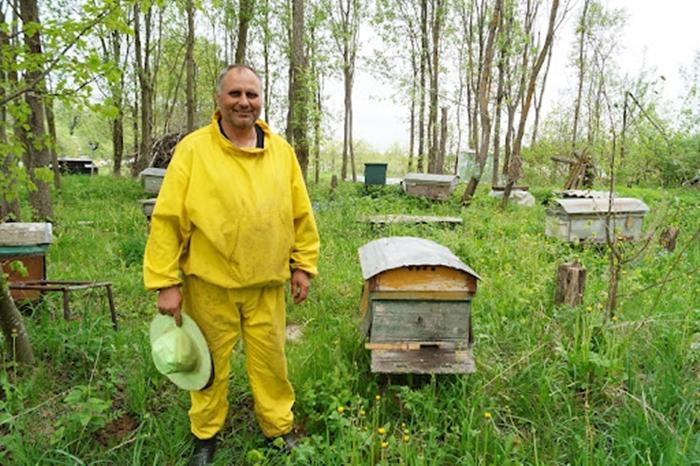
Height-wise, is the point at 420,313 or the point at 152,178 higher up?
the point at 152,178

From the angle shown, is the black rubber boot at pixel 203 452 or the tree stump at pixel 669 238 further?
the tree stump at pixel 669 238

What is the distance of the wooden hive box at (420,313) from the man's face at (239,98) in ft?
3.70

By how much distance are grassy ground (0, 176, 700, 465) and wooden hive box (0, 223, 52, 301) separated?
0.81ft

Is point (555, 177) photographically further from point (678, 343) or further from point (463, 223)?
point (678, 343)

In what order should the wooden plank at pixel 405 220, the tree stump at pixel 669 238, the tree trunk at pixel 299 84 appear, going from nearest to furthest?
the tree stump at pixel 669 238 < the wooden plank at pixel 405 220 < the tree trunk at pixel 299 84

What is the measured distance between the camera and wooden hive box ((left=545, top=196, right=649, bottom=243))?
6.35 metres

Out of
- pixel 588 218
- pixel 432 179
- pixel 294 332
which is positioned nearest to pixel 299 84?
pixel 432 179

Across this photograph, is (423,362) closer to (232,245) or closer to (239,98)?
(232,245)

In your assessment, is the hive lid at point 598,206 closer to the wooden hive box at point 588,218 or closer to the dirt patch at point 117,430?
the wooden hive box at point 588,218

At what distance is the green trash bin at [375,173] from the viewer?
15453 mm

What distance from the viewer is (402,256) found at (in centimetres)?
289

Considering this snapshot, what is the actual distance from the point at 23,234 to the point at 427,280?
10.5 ft

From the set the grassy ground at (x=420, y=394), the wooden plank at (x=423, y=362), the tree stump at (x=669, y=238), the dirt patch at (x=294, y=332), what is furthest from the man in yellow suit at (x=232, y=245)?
the tree stump at (x=669, y=238)

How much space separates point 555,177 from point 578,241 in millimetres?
16682
